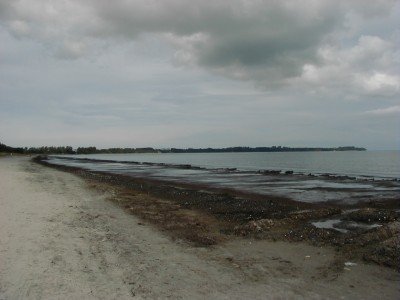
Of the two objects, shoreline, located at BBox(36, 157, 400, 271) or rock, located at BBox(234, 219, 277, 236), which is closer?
shoreline, located at BBox(36, 157, 400, 271)

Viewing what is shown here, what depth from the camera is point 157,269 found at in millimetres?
8367

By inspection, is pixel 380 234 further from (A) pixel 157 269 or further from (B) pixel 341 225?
(A) pixel 157 269

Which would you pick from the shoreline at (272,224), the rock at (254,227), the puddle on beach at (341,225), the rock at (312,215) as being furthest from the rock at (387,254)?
the rock at (312,215)

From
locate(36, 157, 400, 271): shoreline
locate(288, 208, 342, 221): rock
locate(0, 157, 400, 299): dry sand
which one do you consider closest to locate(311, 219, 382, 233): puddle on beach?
locate(36, 157, 400, 271): shoreline

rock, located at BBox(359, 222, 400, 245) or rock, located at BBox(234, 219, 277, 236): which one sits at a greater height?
rock, located at BBox(359, 222, 400, 245)

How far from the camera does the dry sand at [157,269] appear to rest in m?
7.04

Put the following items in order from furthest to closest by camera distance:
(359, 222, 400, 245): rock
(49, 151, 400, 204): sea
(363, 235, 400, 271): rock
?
(49, 151, 400, 204): sea → (359, 222, 400, 245): rock → (363, 235, 400, 271): rock

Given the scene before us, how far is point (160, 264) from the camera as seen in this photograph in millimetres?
8758

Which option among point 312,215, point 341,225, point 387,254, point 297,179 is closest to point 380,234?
point 387,254

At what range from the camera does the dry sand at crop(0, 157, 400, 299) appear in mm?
7035

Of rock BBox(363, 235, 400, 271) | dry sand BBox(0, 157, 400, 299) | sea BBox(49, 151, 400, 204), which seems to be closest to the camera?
dry sand BBox(0, 157, 400, 299)

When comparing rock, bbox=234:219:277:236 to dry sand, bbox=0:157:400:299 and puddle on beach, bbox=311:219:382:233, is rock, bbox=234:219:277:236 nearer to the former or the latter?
dry sand, bbox=0:157:400:299

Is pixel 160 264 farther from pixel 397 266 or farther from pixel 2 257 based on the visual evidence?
pixel 397 266

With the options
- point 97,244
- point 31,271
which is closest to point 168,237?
point 97,244
